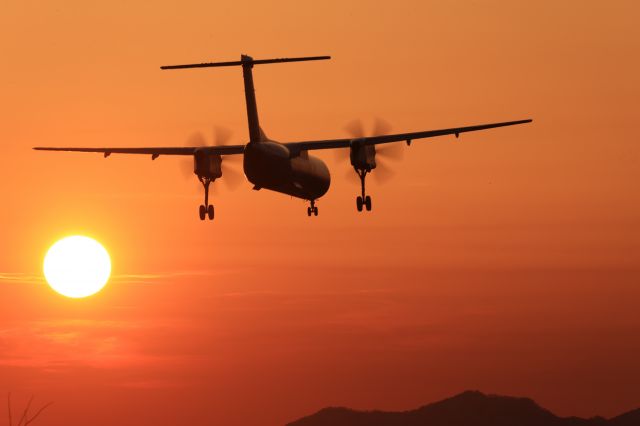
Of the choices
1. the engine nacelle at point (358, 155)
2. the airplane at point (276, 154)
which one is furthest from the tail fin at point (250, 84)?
the engine nacelle at point (358, 155)

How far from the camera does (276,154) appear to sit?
77.6 metres

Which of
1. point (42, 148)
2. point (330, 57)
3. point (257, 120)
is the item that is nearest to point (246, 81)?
point (257, 120)

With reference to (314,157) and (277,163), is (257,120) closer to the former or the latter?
(277,163)

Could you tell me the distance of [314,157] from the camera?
9144 centimetres

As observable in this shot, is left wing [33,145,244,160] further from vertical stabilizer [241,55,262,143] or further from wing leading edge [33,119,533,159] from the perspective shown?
vertical stabilizer [241,55,262,143]

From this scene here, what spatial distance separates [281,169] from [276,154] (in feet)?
3.50

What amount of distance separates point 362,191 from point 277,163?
7877 millimetres

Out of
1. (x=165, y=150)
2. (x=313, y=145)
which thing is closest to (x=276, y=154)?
(x=313, y=145)

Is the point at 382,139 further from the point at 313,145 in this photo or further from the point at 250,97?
the point at 250,97

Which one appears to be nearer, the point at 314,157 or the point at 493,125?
the point at 493,125

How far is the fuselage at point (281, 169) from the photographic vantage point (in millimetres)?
76188

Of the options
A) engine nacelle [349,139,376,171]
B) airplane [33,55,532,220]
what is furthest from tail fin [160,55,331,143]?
engine nacelle [349,139,376,171]

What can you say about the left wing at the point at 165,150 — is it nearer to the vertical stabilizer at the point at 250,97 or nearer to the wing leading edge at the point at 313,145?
the wing leading edge at the point at 313,145

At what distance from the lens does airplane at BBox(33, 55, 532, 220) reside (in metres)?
76.6
